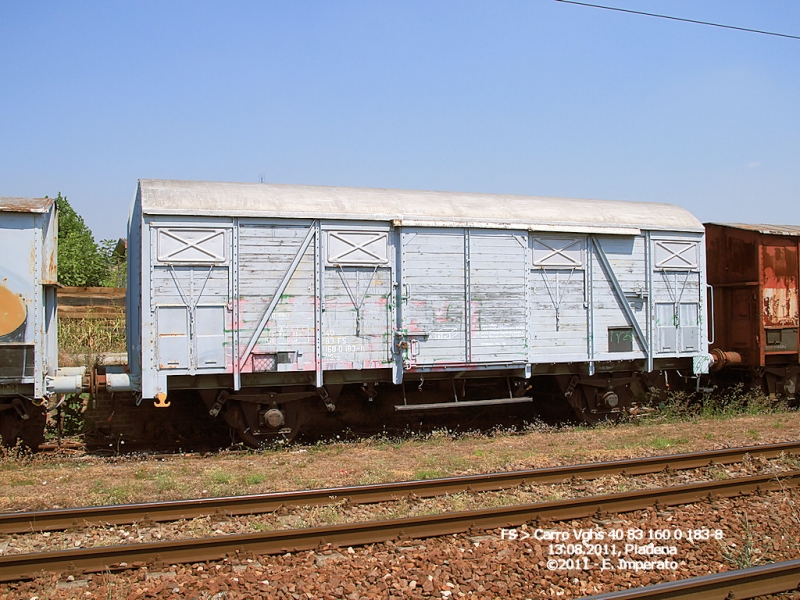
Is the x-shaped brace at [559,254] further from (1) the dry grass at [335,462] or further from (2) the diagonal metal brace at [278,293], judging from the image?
(2) the diagonal metal brace at [278,293]

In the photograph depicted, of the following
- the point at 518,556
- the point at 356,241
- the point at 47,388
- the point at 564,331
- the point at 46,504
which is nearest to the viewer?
the point at 518,556

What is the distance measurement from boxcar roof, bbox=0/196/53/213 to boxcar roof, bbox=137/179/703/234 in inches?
Answer: 50.6

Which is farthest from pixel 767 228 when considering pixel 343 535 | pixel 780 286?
pixel 343 535

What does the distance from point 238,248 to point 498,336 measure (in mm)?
4468

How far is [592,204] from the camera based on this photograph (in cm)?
1216

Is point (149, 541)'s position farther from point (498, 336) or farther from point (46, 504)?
point (498, 336)

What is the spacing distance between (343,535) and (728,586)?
3095 millimetres

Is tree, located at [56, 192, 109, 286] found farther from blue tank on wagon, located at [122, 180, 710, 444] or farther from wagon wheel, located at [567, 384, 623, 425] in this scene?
wagon wheel, located at [567, 384, 623, 425]

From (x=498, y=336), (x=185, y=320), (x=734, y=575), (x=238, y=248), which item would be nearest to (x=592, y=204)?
(x=498, y=336)

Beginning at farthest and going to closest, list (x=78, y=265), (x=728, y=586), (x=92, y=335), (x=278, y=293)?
(x=78, y=265) → (x=92, y=335) → (x=278, y=293) → (x=728, y=586)

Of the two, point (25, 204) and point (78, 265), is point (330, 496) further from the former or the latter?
point (78, 265)

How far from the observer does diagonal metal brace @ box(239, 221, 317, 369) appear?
9852 mm

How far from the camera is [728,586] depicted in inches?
190

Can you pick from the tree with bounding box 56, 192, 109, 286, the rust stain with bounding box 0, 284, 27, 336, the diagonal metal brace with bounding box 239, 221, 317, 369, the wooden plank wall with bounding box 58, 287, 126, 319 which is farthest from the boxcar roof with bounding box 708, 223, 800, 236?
the tree with bounding box 56, 192, 109, 286
